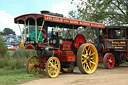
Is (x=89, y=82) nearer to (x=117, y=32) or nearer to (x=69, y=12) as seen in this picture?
(x=117, y=32)

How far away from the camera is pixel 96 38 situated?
1245 cm

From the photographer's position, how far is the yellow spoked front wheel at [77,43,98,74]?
9180mm

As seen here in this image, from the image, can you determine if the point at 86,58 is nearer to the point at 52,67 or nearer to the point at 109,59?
the point at 52,67

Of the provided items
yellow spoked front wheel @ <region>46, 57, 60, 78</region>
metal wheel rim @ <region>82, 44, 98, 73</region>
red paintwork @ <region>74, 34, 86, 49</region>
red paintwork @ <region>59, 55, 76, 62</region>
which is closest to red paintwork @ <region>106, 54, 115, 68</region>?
metal wheel rim @ <region>82, 44, 98, 73</region>

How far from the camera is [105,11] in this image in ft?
55.9

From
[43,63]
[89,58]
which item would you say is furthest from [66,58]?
[89,58]

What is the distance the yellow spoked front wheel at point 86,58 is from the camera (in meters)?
9.18

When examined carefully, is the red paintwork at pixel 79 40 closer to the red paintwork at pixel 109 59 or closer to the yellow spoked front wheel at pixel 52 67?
the yellow spoked front wheel at pixel 52 67

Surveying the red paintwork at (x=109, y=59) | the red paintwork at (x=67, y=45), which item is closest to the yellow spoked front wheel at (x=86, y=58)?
the red paintwork at (x=67, y=45)

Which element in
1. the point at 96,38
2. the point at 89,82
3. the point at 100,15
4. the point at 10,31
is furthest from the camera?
the point at 10,31

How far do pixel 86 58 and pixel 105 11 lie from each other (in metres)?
8.46

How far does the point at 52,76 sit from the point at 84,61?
1.89m

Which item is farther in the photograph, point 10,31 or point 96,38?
point 10,31

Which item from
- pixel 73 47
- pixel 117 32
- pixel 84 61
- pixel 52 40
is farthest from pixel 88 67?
pixel 117 32
